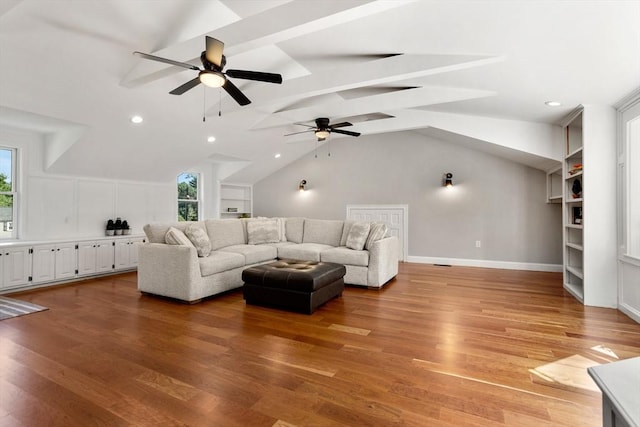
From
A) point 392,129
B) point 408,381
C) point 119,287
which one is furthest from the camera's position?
point 392,129

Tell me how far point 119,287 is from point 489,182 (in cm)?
679

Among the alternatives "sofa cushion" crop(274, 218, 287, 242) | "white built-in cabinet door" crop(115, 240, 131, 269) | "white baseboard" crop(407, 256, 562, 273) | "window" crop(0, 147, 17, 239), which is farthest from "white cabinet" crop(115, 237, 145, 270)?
"white baseboard" crop(407, 256, 562, 273)

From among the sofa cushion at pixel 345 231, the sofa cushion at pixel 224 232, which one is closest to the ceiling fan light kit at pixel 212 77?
the sofa cushion at pixel 224 232

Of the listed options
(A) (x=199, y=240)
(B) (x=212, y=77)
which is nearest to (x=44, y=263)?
(A) (x=199, y=240)

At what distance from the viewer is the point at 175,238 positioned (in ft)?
13.7

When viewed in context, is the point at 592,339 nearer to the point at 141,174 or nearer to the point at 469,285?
the point at 469,285

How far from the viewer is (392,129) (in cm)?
618

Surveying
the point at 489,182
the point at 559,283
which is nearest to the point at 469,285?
the point at 559,283

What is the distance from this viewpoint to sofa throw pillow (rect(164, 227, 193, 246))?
13.6 feet

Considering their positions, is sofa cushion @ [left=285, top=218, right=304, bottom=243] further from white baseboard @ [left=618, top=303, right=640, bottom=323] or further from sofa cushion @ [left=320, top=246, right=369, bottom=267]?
white baseboard @ [left=618, top=303, right=640, bottom=323]

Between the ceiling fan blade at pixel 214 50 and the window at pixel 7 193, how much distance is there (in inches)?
177

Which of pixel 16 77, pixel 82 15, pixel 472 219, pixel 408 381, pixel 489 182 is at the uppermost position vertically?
pixel 82 15

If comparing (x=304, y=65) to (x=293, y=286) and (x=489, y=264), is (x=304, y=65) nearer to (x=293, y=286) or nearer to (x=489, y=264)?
(x=293, y=286)

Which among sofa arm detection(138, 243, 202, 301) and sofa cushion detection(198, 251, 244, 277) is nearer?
sofa arm detection(138, 243, 202, 301)
